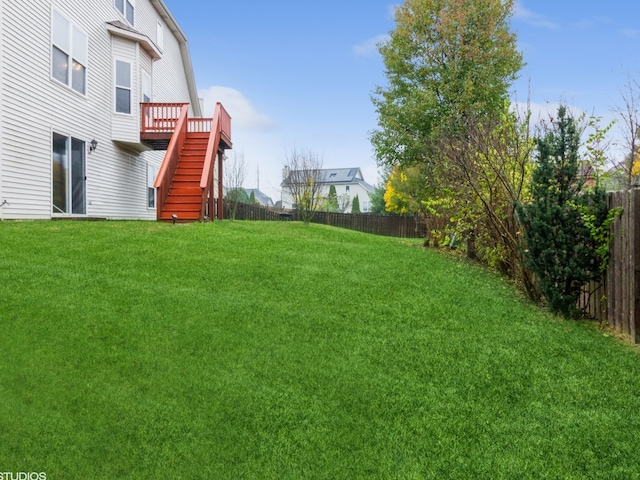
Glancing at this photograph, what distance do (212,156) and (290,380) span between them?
949 centimetres

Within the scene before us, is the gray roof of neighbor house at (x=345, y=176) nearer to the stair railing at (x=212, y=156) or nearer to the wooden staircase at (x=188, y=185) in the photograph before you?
the stair railing at (x=212, y=156)

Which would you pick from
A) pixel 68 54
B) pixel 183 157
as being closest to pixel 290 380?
pixel 183 157

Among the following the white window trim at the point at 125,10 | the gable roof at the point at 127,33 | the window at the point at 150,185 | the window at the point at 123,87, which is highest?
the white window trim at the point at 125,10

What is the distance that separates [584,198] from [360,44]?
1932 centimetres

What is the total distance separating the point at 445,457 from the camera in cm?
280

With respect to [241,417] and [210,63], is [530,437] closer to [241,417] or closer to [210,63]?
[241,417]

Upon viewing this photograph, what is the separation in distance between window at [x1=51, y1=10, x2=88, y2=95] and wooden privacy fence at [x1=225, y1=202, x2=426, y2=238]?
37.0 feet

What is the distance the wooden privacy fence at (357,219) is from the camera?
24717 millimetres

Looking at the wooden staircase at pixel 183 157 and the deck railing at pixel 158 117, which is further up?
the deck railing at pixel 158 117

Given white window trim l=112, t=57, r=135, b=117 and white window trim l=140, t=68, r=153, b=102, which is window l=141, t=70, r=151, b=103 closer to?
white window trim l=140, t=68, r=153, b=102

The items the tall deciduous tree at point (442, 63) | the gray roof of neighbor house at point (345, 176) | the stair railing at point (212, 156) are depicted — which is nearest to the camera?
the stair railing at point (212, 156)

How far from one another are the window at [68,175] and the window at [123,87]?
2.39 m

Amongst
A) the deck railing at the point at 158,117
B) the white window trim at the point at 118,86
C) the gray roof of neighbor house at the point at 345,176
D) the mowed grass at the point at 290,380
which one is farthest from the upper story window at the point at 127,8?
the gray roof of neighbor house at the point at 345,176

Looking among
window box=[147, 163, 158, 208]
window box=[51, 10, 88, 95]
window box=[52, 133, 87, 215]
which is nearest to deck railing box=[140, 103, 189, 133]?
window box=[51, 10, 88, 95]
